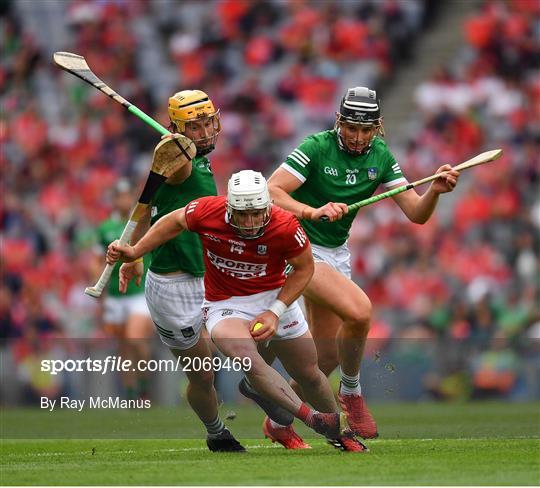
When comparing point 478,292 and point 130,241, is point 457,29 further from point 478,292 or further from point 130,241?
point 130,241

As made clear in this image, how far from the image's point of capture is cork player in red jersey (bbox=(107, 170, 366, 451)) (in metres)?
9.30

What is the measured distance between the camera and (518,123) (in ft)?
61.9

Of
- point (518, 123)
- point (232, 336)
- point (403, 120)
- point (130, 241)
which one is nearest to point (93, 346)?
point (130, 241)

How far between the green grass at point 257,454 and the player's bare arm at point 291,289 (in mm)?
772

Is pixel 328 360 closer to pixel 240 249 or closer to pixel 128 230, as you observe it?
pixel 240 249

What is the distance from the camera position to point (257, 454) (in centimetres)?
996

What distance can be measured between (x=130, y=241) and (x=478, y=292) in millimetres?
7812

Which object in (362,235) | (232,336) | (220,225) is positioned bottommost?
(362,235)

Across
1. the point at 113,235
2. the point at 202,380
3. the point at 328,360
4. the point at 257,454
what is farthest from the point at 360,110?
the point at 113,235

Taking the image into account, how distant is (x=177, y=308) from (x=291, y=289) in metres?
1.02

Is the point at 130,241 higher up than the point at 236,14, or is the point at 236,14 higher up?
the point at 130,241

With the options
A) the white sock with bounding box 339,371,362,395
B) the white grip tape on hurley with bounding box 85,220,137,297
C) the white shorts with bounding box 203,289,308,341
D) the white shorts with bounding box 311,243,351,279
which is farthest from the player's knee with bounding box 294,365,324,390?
the white grip tape on hurley with bounding box 85,220,137,297

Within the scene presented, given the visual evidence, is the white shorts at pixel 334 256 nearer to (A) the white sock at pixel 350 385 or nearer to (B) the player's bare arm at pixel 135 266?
(A) the white sock at pixel 350 385

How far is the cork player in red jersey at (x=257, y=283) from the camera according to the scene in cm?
930
